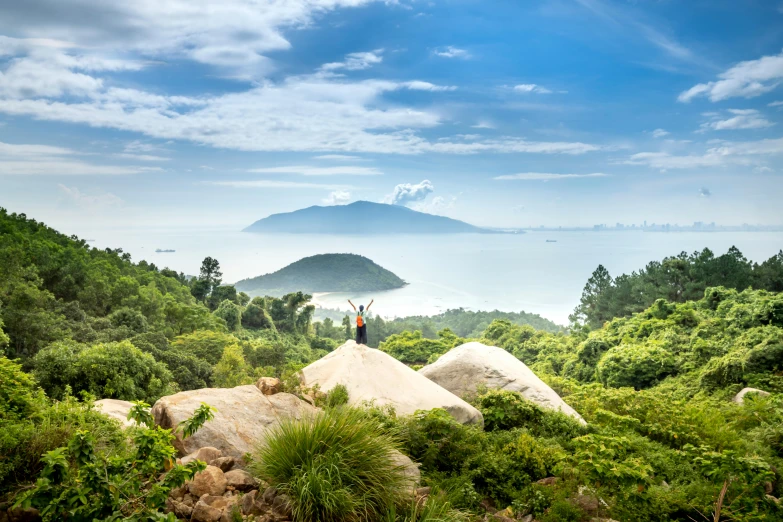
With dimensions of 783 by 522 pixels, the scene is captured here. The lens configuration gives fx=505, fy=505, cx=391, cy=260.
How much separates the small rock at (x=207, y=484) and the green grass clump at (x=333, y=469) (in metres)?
0.37

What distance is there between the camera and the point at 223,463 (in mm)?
5824

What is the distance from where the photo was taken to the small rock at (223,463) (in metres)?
5.80

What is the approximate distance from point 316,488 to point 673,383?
12.8m

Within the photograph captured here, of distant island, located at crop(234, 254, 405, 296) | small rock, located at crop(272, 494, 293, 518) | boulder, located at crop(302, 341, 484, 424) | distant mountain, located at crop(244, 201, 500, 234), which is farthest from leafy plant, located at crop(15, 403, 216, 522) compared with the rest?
distant mountain, located at crop(244, 201, 500, 234)

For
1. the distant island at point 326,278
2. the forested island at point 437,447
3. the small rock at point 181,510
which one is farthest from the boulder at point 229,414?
the distant island at point 326,278

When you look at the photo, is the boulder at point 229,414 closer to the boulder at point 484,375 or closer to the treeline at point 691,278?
the boulder at point 484,375

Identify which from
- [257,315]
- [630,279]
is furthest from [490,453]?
[257,315]

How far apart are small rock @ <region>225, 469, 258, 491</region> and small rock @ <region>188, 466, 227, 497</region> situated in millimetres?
94

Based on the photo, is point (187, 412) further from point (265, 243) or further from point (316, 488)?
point (265, 243)

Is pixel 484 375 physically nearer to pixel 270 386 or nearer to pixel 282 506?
pixel 270 386

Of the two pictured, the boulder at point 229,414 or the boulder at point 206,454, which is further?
the boulder at point 229,414

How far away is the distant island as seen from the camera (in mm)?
105062

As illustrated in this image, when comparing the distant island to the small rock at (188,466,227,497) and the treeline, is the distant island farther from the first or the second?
the small rock at (188,466,227,497)

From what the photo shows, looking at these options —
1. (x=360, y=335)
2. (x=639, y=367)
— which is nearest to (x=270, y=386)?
(x=360, y=335)
